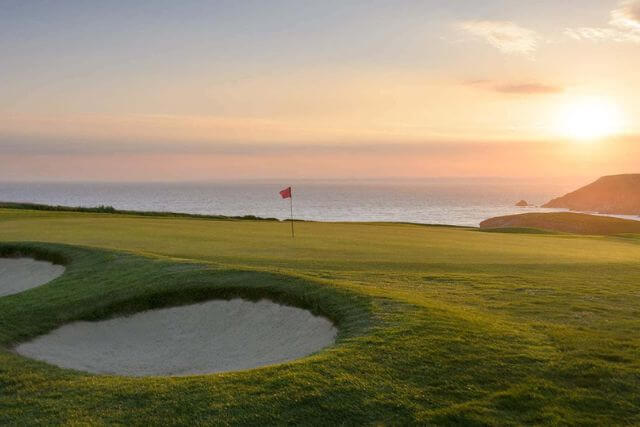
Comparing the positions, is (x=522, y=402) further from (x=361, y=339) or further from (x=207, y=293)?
(x=207, y=293)

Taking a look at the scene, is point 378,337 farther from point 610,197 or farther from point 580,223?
point 610,197

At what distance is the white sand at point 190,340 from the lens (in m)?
9.00

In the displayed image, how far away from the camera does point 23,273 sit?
1573cm

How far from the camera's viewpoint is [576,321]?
9398 mm

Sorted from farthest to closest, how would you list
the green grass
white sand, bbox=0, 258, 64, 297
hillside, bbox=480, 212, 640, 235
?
hillside, bbox=480, 212, 640, 235 < white sand, bbox=0, 258, 64, 297 < the green grass

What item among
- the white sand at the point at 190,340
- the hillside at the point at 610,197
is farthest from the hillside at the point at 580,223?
the hillside at the point at 610,197

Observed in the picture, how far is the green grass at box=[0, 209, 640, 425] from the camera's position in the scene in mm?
6074

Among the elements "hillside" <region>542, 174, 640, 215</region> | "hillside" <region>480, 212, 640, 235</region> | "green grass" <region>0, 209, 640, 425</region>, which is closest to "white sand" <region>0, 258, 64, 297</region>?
"green grass" <region>0, 209, 640, 425</region>

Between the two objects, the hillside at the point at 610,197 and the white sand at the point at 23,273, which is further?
the hillside at the point at 610,197

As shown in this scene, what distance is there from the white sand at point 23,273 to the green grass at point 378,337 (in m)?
0.46

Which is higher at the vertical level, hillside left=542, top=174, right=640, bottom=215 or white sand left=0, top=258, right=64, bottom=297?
hillside left=542, top=174, right=640, bottom=215

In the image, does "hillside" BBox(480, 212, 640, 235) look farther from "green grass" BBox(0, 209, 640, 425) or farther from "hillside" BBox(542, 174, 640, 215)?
"hillside" BBox(542, 174, 640, 215)

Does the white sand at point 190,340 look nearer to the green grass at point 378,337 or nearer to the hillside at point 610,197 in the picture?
the green grass at point 378,337

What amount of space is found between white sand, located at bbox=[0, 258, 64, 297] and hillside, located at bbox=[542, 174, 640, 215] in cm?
13094
